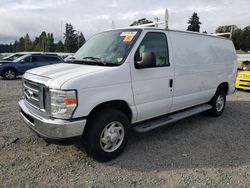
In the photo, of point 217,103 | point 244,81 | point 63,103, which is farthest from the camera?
point 244,81

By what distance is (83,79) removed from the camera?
3.11 meters

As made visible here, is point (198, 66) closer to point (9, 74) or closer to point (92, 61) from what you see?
point (92, 61)

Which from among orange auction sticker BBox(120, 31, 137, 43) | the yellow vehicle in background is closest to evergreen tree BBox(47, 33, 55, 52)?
the yellow vehicle in background

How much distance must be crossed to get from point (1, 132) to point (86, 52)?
2.45 meters

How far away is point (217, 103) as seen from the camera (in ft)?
20.2

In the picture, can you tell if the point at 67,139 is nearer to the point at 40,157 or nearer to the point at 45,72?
the point at 40,157

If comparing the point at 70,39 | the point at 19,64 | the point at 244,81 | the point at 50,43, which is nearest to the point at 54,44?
the point at 50,43

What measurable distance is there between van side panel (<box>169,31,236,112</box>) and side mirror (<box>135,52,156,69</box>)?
3.07ft

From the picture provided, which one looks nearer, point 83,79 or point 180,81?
point 83,79

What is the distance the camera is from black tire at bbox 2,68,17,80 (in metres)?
13.7

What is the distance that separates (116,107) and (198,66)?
94.5 inches

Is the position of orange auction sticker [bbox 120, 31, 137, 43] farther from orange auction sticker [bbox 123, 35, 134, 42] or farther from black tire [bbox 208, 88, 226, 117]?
black tire [bbox 208, 88, 226, 117]

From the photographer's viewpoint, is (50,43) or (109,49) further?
(50,43)

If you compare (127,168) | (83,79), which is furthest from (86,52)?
(127,168)
